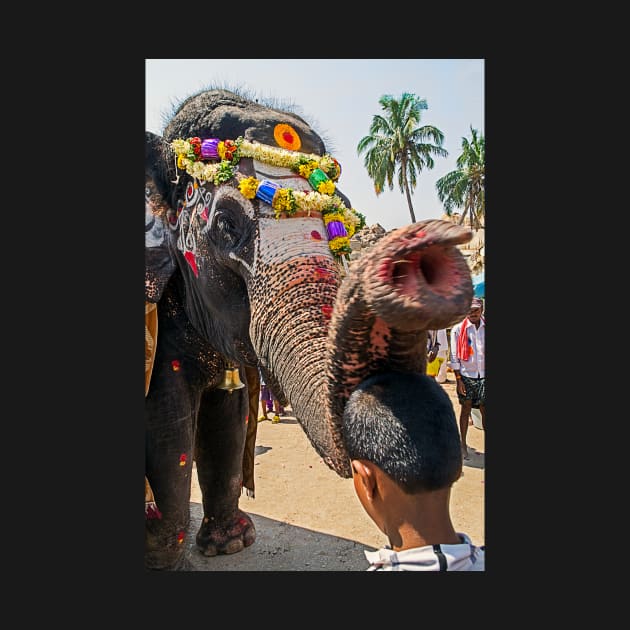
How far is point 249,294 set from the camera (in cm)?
272

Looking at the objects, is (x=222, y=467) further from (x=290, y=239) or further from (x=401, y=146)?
(x=401, y=146)

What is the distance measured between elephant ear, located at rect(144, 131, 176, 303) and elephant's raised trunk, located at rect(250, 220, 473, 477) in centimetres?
96

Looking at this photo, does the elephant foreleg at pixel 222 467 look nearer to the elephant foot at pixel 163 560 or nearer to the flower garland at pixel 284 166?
the elephant foot at pixel 163 560

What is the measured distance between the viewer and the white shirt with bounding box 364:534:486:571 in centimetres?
155

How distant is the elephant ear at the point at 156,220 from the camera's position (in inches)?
132

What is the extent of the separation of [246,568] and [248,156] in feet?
10.2

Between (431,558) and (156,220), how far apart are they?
8.52 feet

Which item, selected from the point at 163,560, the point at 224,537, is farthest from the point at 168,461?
the point at 224,537

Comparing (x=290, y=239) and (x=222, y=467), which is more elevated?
(x=290, y=239)

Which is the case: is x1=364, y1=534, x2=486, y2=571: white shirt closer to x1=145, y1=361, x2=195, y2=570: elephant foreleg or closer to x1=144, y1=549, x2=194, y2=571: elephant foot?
x1=145, y1=361, x2=195, y2=570: elephant foreleg

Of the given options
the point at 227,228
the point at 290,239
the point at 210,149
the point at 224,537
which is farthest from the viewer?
the point at 224,537

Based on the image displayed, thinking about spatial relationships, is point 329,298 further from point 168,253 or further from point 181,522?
point 181,522

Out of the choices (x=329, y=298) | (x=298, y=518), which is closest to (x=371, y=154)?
(x=298, y=518)

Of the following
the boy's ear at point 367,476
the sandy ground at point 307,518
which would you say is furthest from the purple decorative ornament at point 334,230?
the sandy ground at point 307,518
